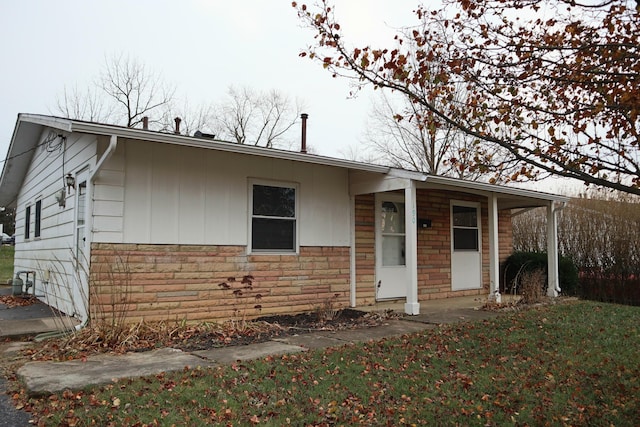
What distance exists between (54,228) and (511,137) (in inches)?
304

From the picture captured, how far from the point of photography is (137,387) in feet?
13.2

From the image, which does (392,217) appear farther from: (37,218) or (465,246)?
(37,218)

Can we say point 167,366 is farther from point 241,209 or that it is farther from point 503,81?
point 503,81

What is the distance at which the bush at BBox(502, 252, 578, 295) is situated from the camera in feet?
38.4

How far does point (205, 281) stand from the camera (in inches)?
277

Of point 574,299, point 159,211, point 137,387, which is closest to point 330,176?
point 159,211

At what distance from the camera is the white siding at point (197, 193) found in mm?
6527

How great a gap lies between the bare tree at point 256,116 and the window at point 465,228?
68.8 ft

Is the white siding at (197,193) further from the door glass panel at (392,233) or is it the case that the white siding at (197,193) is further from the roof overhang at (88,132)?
the door glass panel at (392,233)

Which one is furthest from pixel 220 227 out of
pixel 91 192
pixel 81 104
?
pixel 81 104

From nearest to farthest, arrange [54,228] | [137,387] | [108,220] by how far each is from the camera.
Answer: [137,387] → [108,220] → [54,228]

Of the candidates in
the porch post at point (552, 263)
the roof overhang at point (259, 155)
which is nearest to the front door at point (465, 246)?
the roof overhang at point (259, 155)

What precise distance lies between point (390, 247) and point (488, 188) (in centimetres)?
224

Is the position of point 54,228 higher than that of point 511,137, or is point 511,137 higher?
point 511,137
